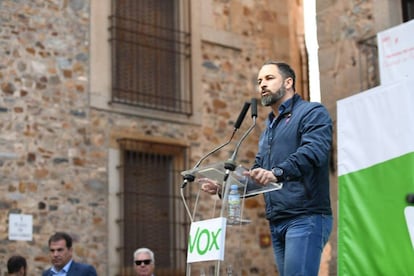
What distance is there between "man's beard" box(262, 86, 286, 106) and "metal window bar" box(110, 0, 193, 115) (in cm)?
756

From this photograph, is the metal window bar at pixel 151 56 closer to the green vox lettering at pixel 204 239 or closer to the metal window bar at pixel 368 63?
the metal window bar at pixel 368 63

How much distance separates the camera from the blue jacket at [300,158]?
4.40 meters

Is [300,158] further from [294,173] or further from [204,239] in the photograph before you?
[204,239]

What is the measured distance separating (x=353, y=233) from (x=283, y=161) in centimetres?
150

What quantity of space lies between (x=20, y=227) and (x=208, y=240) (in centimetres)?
678

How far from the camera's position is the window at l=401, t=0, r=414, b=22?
9930 mm

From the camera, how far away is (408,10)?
32.7ft

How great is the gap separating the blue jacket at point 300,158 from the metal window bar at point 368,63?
16.5 ft

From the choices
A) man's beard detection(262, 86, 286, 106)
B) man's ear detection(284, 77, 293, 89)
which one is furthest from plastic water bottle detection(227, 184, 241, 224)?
man's ear detection(284, 77, 293, 89)

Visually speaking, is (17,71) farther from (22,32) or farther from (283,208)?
(283,208)

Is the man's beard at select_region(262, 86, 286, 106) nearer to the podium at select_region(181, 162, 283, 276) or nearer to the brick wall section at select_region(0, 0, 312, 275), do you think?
the podium at select_region(181, 162, 283, 276)

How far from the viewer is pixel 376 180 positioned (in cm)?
573

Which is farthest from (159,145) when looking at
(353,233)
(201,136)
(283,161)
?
(283,161)

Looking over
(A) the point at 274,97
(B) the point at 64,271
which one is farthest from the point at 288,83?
(B) the point at 64,271
